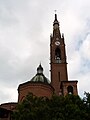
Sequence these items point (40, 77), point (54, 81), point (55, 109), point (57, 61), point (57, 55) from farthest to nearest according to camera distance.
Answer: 1. point (57, 55)
2. point (57, 61)
3. point (54, 81)
4. point (40, 77)
5. point (55, 109)

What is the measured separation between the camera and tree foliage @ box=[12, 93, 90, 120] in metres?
22.4

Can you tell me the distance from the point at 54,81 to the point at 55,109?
25.6 m

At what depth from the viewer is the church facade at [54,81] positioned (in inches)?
1513

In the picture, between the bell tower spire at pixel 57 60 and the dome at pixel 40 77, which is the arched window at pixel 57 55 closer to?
the bell tower spire at pixel 57 60

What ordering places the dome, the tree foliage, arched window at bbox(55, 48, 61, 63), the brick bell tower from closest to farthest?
the tree foliage < the dome < the brick bell tower < arched window at bbox(55, 48, 61, 63)

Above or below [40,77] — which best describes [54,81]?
above

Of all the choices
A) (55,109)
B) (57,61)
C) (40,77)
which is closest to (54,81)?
(57,61)

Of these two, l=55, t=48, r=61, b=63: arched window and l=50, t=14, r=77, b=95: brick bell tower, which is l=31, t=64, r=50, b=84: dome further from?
l=55, t=48, r=61, b=63: arched window

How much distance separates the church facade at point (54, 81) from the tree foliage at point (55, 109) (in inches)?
440

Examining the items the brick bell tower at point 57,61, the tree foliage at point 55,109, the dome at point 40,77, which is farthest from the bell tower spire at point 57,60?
the tree foliage at point 55,109

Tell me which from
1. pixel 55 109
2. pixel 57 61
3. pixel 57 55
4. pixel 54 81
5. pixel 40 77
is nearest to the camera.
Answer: pixel 55 109

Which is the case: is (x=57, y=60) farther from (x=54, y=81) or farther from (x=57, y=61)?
(x=54, y=81)

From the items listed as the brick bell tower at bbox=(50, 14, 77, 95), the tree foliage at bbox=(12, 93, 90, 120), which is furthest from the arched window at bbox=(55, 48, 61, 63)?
the tree foliage at bbox=(12, 93, 90, 120)

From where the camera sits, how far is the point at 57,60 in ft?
170
